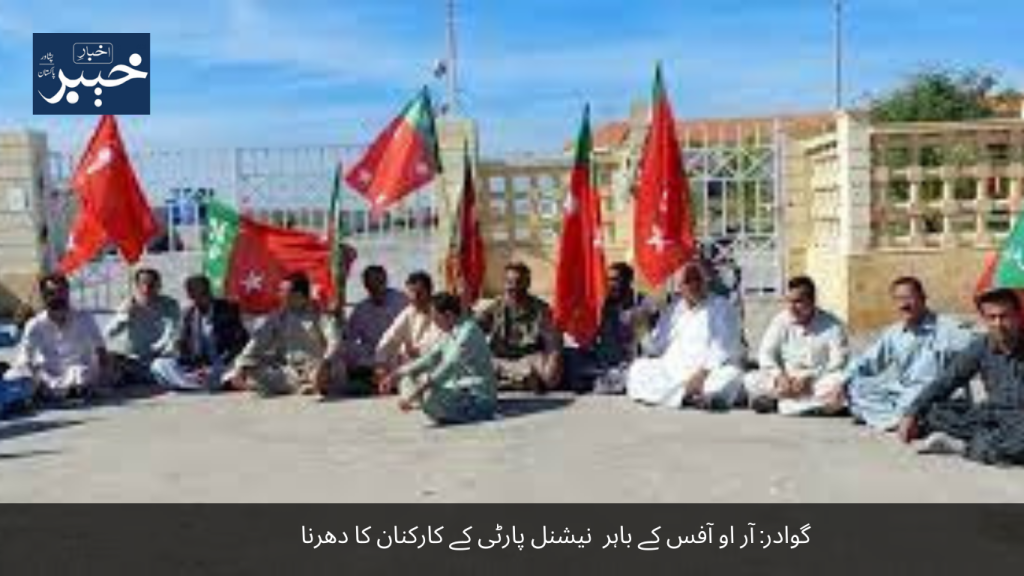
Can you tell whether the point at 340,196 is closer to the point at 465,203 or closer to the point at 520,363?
the point at 465,203

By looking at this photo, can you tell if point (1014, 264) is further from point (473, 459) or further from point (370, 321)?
point (370, 321)

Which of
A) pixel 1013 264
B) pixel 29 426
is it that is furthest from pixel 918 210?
pixel 29 426

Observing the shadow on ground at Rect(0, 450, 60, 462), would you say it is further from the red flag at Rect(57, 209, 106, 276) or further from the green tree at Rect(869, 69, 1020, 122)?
the green tree at Rect(869, 69, 1020, 122)

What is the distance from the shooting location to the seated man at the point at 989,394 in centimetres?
737

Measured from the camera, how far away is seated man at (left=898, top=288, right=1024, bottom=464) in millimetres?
7367

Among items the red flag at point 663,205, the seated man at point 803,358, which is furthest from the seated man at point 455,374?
the seated man at point 803,358

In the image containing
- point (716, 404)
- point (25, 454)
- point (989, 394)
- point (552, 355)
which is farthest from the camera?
point (552, 355)

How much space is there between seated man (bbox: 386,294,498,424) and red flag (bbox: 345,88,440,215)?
7.64ft

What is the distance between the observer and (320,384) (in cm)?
1040

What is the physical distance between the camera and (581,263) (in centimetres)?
1038

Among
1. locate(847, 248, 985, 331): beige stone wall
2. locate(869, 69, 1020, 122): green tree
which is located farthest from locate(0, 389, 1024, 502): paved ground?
locate(869, 69, 1020, 122): green tree

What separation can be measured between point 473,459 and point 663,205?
3.02 metres
